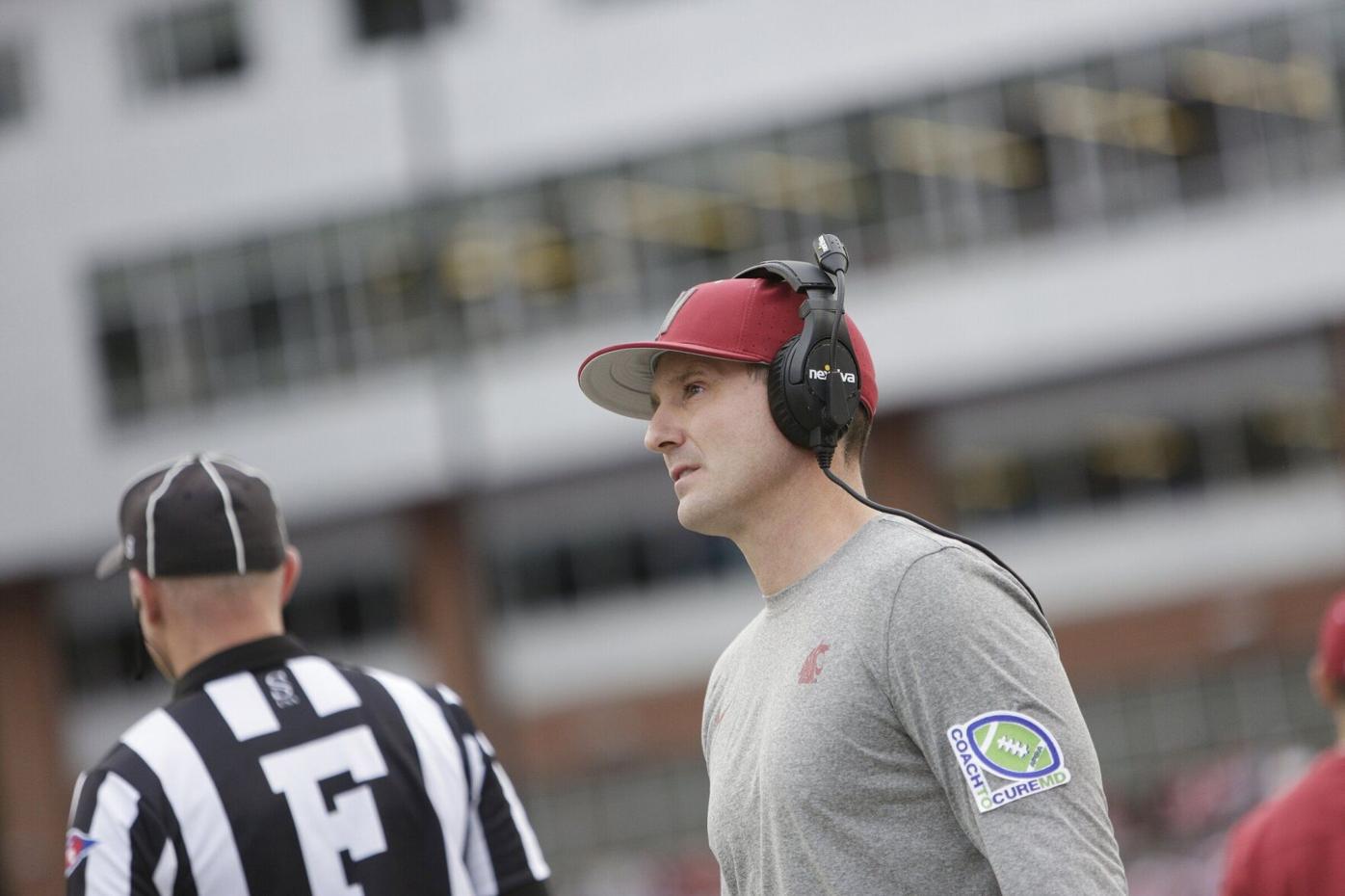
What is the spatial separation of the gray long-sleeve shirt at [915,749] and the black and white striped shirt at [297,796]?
1080 mm

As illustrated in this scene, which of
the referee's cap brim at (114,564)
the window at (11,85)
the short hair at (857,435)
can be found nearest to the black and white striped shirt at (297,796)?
the referee's cap brim at (114,564)

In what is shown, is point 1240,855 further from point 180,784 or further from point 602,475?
point 602,475

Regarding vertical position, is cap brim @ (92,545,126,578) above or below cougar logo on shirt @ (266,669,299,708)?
above

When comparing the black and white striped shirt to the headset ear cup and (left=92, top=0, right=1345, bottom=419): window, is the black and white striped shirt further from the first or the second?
(left=92, top=0, right=1345, bottom=419): window

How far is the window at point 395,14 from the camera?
2831 centimetres

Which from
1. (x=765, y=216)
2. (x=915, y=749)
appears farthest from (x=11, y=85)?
A: (x=915, y=749)

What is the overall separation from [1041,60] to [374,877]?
2480cm

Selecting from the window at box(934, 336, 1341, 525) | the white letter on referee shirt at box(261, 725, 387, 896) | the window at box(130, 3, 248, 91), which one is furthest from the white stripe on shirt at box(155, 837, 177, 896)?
the window at box(130, 3, 248, 91)

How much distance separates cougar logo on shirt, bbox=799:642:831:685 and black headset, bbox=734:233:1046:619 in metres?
0.26

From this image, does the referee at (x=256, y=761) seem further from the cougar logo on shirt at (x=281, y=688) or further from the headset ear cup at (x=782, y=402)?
the headset ear cup at (x=782, y=402)

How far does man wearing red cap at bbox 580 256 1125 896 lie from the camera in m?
2.48

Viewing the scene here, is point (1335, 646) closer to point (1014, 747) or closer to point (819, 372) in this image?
point (819, 372)

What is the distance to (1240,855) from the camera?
4.36 metres

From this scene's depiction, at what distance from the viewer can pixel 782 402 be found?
2.94m
